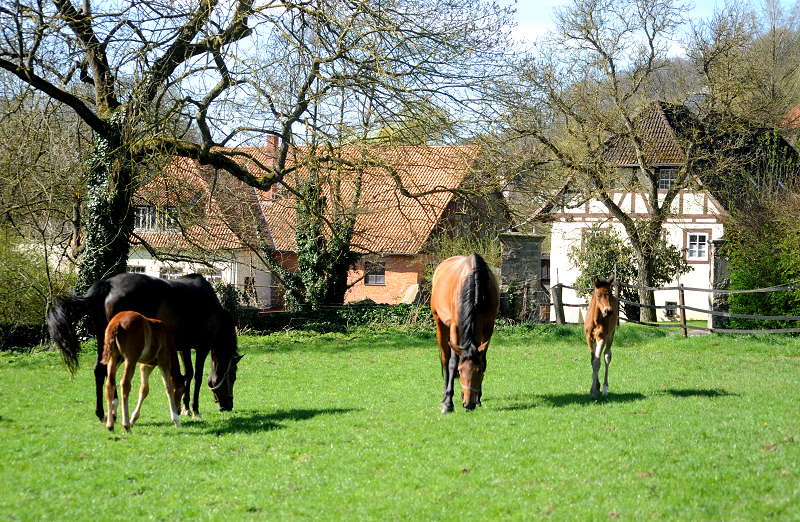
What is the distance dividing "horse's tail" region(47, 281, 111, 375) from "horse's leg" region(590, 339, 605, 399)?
5861 millimetres

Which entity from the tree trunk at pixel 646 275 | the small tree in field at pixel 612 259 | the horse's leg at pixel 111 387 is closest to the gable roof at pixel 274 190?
the small tree in field at pixel 612 259

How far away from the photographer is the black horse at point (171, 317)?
7.60 m

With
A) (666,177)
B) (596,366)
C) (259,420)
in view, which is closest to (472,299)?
(596,366)

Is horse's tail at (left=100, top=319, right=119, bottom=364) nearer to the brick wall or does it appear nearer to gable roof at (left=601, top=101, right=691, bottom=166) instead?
gable roof at (left=601, top=101, right=691, bottom=166)

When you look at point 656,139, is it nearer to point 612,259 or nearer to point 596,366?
point 612,259

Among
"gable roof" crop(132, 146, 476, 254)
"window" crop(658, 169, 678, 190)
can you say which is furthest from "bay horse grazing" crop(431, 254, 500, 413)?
"window" crop(658, 169, 678, 190)

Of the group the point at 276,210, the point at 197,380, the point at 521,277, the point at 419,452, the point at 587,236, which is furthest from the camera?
the point at 587,236

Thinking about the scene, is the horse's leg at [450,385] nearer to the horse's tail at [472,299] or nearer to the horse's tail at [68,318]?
the horse's tail at [472,299]

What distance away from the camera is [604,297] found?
341 inches

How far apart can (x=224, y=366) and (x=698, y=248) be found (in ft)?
91.9

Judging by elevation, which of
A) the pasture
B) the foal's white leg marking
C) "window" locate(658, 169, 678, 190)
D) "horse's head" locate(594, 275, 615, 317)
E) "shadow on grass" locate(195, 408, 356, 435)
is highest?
"window" locate(658, 169, 678, 190)

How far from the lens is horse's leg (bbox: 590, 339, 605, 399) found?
8.55 metres

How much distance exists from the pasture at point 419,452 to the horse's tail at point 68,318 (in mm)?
805

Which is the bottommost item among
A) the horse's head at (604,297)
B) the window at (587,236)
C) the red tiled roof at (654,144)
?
the horse's head at (604,297)
